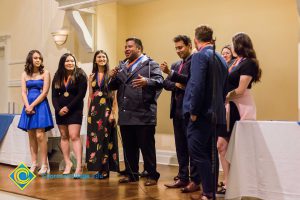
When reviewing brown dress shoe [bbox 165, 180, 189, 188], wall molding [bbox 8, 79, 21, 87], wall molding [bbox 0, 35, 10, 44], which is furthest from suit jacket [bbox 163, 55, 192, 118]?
wall molding [bbox 0, 35, 10, 44]

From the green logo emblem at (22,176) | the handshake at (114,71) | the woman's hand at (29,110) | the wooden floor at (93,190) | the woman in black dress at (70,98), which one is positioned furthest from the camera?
the woman's hand at (29,110)

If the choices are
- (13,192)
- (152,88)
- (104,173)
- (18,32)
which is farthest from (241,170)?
(18,32)

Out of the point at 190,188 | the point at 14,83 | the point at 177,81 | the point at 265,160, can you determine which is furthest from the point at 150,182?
the point at 14,83

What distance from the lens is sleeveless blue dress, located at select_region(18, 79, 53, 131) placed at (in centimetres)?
454

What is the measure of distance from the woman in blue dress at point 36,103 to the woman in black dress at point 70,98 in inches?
8.3

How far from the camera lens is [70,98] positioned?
172 inches

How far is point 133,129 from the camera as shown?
4059mm

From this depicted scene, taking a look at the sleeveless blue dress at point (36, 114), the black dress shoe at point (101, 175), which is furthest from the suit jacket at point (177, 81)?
the sleeveless blue dress at point (36, 114)

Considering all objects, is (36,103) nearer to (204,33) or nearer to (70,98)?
(70,98)

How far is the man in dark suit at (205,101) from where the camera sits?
3.09 m

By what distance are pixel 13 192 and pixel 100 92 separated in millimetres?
1219

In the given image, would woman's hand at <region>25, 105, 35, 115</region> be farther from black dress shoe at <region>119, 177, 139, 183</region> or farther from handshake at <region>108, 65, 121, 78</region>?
black dress shoe at <region>119, 177, 139, 183</region>

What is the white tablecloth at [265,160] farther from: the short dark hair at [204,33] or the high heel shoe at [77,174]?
the high heel shoe at [77,174]

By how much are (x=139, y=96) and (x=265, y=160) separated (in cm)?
130
